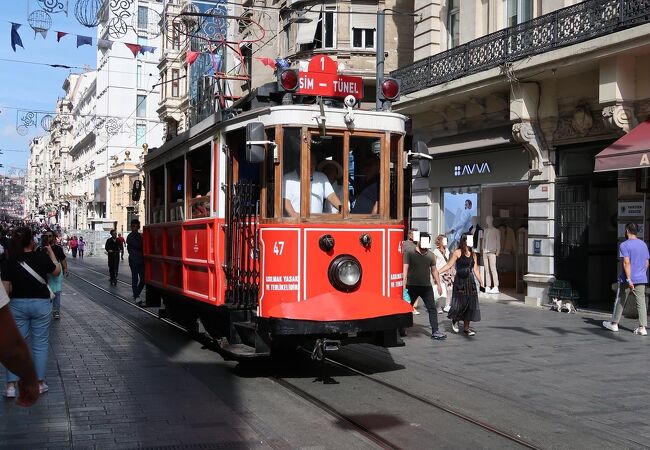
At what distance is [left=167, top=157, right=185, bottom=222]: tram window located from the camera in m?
10.7

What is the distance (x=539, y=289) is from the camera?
632 inches

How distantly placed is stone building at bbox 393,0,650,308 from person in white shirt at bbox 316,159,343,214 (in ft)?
22.9

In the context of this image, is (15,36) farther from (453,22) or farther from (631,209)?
(631,209)

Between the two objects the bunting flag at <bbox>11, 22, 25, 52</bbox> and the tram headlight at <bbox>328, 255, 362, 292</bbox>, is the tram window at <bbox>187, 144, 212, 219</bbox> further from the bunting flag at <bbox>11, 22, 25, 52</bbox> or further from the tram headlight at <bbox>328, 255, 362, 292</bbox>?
the bunting flag at <bbox>11, 22, 25, 52</bbox>

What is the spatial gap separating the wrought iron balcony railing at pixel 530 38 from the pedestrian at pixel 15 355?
12.3m

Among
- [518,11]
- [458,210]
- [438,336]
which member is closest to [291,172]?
[438,336]

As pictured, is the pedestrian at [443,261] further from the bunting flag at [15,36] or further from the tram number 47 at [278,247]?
the bunting flag at [15,36]

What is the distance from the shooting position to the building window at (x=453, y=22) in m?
19.1

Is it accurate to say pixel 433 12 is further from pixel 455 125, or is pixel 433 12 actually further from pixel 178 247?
pixel 178 247

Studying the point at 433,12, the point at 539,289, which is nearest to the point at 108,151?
the point at 433,12

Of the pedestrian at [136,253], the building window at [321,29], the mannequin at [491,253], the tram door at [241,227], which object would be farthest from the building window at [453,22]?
the tram door at [241,227]

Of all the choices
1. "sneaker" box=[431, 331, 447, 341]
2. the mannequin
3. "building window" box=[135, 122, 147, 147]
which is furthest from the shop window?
"building window" box=[135, 122, 147, 147]

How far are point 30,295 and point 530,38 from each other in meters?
11.8

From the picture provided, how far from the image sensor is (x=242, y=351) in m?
7.83
